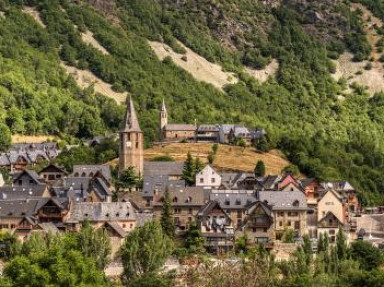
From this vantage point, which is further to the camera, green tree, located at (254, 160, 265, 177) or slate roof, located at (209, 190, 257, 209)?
green tree, located at (254, 160, 265, 177)

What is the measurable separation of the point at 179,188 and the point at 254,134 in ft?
202

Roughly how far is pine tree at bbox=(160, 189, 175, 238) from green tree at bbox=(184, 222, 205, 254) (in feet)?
4.69

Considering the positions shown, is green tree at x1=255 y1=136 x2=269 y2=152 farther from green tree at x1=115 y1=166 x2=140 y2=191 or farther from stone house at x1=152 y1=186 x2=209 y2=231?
stone house at x1=152 y1=186 x2=209 y2=231

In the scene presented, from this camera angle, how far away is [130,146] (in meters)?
129

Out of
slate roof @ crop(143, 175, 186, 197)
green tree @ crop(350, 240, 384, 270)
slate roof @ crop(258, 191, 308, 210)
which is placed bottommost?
green tree @ crop(350, 240, 384, 270)

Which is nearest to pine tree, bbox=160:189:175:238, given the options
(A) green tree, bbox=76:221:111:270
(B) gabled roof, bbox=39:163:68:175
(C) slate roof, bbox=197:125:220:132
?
(A) green tree, bbox=76:221:111:270

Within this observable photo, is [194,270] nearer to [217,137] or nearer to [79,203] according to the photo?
[79,203]

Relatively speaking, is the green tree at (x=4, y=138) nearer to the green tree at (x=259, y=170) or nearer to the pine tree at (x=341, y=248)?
the green tree at (x=259, y=170)

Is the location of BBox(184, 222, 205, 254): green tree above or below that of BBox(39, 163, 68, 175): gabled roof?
below

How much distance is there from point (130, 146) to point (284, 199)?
3068 centimetres

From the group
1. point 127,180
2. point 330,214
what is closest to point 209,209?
point 330,214

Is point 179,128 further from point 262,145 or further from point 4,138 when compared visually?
point 4,138

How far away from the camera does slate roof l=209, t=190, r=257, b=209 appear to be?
334 feet

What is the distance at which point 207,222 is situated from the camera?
9812 centimetres
